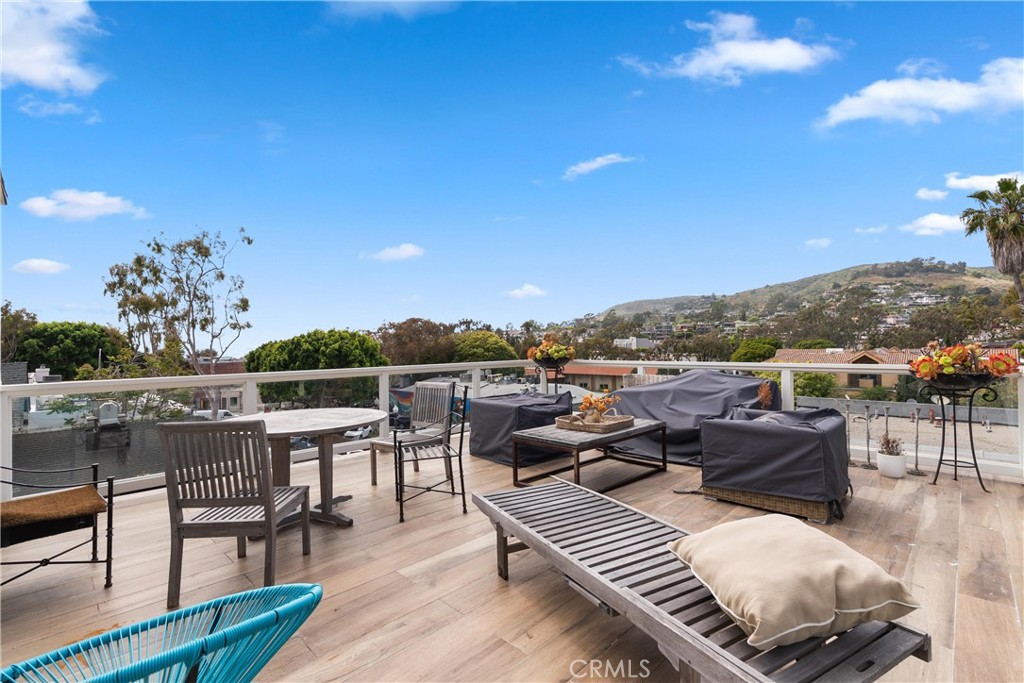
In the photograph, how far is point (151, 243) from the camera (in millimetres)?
14945

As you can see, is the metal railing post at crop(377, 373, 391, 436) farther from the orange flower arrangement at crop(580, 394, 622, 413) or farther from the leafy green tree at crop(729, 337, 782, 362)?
the leafy green tree at crop(729, 337, 782, 362)

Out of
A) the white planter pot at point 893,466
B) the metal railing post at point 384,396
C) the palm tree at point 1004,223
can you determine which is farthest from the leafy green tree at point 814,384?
the palm tree at point 1004,223

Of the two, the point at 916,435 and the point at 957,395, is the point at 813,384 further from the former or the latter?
the point at 957,395

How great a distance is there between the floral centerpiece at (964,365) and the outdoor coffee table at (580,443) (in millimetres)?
2138

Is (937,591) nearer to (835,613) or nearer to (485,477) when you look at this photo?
(835,613)

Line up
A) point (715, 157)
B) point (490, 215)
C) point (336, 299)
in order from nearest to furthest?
1. point (715, 157)
2. point (490, 215)
3. point (336, 299)

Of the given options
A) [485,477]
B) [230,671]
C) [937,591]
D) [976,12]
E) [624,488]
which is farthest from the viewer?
[976,12]

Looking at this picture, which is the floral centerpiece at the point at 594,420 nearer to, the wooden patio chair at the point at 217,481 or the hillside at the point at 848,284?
the wooden patio chair at the point at 217,481

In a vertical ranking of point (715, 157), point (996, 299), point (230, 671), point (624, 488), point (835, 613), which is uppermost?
point (715, 157)

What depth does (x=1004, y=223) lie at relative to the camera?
28.8ft

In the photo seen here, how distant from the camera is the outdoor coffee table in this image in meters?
3.81

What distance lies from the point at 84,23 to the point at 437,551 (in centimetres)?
1081

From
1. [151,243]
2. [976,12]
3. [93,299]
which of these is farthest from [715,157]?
[93,299]

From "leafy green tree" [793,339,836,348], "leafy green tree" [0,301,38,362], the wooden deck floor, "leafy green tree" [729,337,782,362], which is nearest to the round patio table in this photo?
the wooden deck floor
